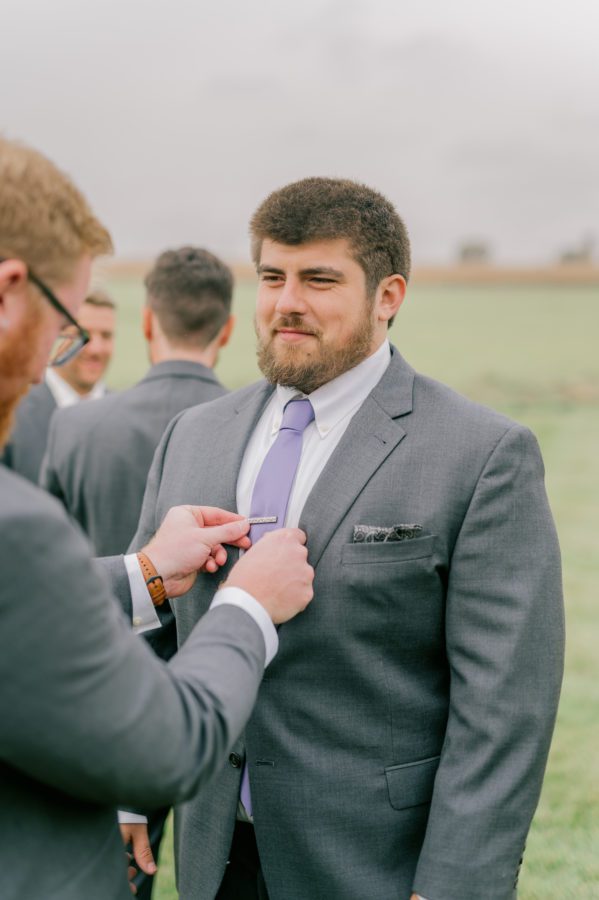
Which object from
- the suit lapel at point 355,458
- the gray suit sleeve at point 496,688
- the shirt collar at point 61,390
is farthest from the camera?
the shirt collar at point 61,390

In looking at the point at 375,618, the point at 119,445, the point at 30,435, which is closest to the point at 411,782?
the point at 375,618

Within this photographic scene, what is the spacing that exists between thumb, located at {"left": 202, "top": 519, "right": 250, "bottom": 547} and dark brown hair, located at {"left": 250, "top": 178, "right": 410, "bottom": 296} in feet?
2.32

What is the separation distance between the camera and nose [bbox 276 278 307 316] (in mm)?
2186

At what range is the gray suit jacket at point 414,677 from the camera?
75.1 inches

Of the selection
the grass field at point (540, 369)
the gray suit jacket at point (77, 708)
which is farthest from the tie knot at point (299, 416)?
the grass field at point (540, 369)

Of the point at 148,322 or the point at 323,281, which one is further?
the point at 148,322

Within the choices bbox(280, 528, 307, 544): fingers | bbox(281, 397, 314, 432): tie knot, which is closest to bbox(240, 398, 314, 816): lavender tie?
bbox(281, 397, 314, 432): tie knot

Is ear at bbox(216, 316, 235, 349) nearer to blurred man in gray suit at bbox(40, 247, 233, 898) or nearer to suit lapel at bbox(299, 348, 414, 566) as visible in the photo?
blurred man in gray suit at bbox(40, 247, 233, 898)

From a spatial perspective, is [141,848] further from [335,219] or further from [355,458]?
[335,219]

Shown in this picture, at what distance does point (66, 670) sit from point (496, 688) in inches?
42.5

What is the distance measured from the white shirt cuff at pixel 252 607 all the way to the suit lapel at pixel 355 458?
0.39m

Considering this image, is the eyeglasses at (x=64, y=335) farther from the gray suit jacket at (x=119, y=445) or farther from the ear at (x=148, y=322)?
the ear at (x=148, y=322)

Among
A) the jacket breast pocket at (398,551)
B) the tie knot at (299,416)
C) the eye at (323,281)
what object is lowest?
the jacket breast pocket at (398,551)

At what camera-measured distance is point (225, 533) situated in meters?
2.03
